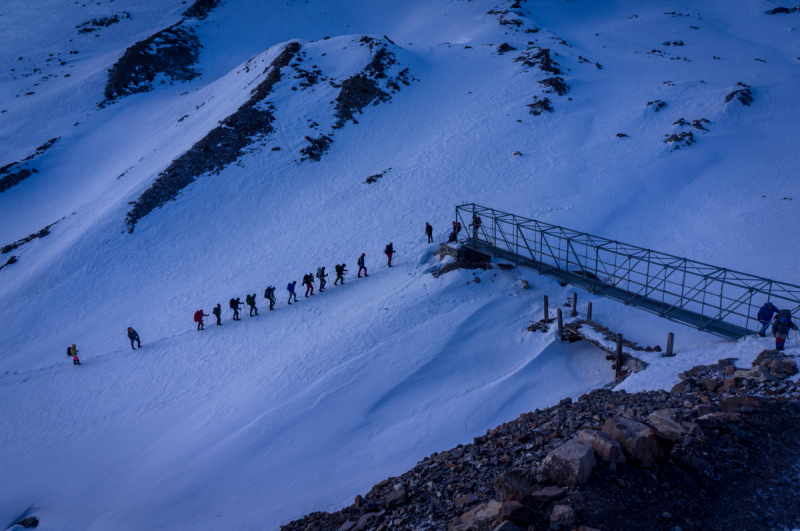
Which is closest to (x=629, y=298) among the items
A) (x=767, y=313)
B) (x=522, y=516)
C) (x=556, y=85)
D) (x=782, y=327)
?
(x=767, y=313)

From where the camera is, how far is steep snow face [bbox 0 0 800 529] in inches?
580

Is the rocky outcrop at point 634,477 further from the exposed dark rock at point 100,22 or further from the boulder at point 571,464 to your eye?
the exposed dark rock at point 100,22

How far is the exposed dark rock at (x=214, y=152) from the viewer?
112 feet

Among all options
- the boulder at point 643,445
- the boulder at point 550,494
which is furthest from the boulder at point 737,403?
the boulder at point 550,494

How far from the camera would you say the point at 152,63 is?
60.4 m

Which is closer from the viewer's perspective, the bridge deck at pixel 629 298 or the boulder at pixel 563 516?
the boulder at pixel 563 516

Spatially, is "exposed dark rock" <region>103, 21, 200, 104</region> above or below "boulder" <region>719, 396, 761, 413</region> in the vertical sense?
above

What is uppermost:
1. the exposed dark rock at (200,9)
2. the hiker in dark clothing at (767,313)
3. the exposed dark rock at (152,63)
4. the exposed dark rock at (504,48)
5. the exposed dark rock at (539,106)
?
the exposed dark rock at (200,9)

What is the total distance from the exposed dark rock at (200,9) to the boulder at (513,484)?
83805 millimetres

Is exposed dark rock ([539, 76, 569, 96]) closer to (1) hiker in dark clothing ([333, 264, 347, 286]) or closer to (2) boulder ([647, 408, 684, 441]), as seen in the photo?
(1) hiker in dark clothing ([333, 264, 347, 286])

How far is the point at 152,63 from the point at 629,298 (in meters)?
66.0

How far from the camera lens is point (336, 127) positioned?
40.4m

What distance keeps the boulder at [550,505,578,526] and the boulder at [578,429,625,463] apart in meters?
1.29

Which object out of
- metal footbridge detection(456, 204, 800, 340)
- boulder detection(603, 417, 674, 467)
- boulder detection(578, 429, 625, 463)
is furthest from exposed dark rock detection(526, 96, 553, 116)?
boulder detection(578, 429, 625, 463)
